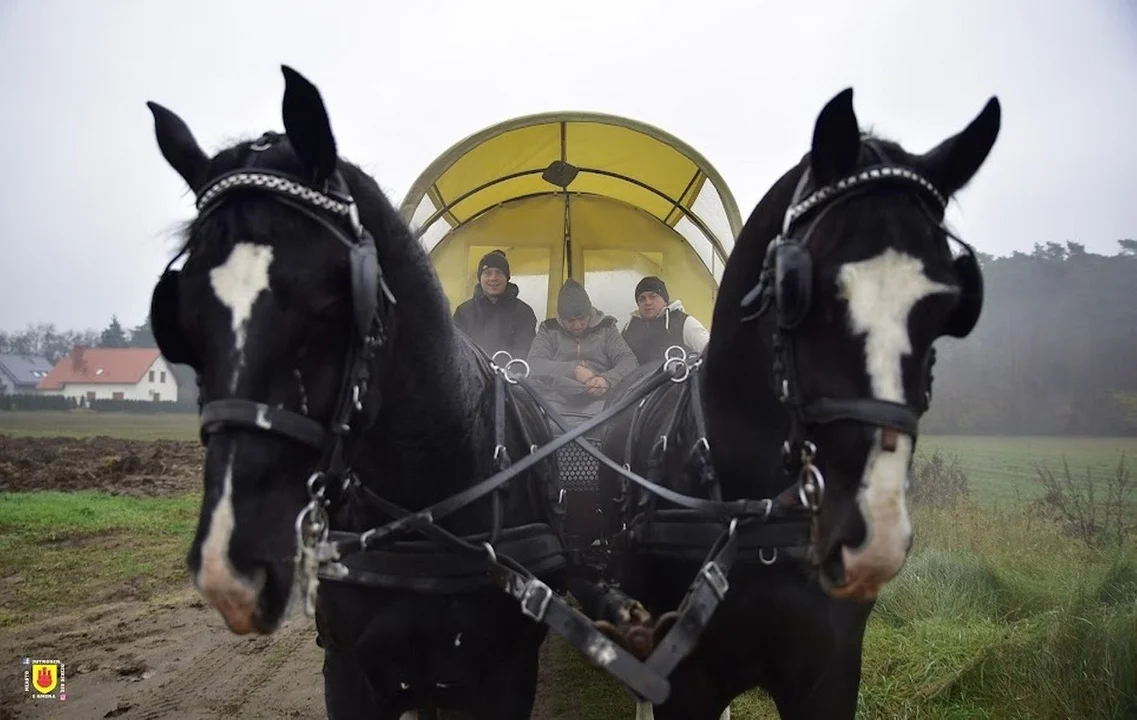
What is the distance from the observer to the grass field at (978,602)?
3490 mm

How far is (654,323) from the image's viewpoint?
479 centimetres

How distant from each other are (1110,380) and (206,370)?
23.8ft

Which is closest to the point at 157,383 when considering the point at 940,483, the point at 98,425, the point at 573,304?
the point at 98,425

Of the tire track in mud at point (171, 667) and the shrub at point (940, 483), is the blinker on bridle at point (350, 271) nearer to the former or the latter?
the tire track in mud at point (171, 667)

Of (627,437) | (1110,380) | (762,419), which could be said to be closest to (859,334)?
(762,419)

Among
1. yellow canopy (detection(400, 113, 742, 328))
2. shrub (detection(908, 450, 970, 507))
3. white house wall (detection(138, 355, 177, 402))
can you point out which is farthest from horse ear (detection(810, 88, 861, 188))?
white house wall (detection(138, 355, 177, 402))

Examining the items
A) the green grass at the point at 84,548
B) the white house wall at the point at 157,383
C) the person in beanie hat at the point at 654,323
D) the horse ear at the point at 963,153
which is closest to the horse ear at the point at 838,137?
the horse ear at the point at 963,153

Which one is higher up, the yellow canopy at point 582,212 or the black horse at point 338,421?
the yellow canopy at point 582,212

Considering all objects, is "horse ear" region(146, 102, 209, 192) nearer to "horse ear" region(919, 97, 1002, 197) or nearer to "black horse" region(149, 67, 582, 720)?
"black horse" region(149, 67, 582, 720)

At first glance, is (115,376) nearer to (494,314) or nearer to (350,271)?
(494,314)

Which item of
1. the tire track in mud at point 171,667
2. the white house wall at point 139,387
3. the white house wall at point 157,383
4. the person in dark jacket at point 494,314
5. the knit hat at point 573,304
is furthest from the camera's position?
the white house wall at point 157,383

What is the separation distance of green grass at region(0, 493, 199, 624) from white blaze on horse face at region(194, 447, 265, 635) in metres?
Answer: 6.11

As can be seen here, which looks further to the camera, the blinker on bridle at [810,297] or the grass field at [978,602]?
the grass field at [978,602]

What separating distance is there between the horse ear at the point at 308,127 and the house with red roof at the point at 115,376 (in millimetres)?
41548
